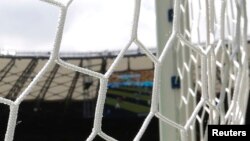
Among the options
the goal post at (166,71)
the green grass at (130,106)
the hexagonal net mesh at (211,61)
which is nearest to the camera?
the hexagonal net mesh at (211,61)

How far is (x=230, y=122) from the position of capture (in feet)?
2.62

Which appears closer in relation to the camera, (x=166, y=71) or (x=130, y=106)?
(x=166, y=71)

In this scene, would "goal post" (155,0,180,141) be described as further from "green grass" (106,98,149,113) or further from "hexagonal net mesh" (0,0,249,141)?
"green grass" (106,98,149,113)

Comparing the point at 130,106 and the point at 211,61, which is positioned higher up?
the point at 211,61

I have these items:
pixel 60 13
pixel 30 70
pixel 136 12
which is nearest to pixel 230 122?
pixel 136 12

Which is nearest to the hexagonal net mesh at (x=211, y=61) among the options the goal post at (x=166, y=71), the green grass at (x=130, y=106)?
the goal post at (x=166, y=71)

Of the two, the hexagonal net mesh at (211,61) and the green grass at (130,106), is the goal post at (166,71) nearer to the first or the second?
the hexagonal net mesh at (211,61)

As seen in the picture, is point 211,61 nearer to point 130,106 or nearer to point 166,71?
point 166,71

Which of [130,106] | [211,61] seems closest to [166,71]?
[211,61]

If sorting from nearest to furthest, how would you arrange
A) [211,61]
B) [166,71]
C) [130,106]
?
1. [211,61]
2. [166,71]
3. [130,106]

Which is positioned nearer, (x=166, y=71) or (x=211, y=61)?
(x=211, y=61)

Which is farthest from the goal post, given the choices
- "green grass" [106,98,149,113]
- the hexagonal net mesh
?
"green grass" [106,98,149,113]

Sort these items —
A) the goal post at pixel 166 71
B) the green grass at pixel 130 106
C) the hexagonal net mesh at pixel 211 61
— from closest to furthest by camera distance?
the hexagonal net mesh at pixel 211 61
the goal post at pixel 166 71
the green grass at pixel 130 106

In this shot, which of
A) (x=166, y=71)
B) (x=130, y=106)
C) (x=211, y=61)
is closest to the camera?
(x=211, y=61)
